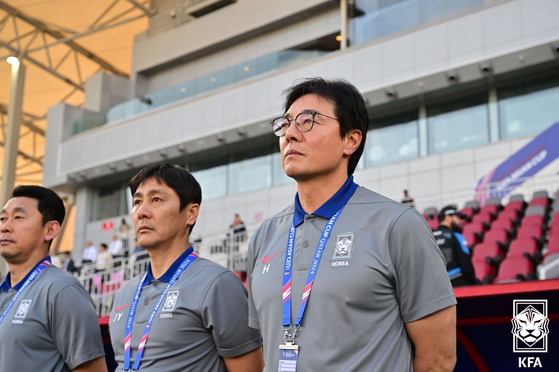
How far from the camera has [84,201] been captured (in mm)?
25078

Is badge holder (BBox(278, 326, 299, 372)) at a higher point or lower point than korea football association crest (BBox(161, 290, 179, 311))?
lower

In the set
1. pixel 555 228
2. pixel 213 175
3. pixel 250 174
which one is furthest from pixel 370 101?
pixel 555 228

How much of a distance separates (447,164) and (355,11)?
5.47 meters

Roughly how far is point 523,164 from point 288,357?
13.6 metres

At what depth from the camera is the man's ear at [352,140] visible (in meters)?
2.58

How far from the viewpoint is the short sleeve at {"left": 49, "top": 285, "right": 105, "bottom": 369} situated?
327 cm

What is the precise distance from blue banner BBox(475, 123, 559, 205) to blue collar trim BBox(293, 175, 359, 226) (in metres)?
12.2

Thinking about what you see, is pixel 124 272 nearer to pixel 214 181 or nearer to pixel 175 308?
pixel 214 181

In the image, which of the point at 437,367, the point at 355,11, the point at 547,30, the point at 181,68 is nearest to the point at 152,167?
the point at 437,367

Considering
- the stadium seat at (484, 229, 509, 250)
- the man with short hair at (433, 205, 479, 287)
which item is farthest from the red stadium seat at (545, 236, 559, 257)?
the man with short hair at (433, 205, 479, 287)

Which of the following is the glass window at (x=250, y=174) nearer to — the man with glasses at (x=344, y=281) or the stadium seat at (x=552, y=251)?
the stadium seat at (x=552, y=251)

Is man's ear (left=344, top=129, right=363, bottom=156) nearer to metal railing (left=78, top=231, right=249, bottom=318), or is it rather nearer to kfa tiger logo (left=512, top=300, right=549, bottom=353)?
kfa tiger logo (left=512, top=300, right=549, bottom=353)

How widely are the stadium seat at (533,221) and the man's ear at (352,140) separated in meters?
8.12

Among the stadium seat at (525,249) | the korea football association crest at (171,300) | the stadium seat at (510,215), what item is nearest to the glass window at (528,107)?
the stadium seat at (510,215)
